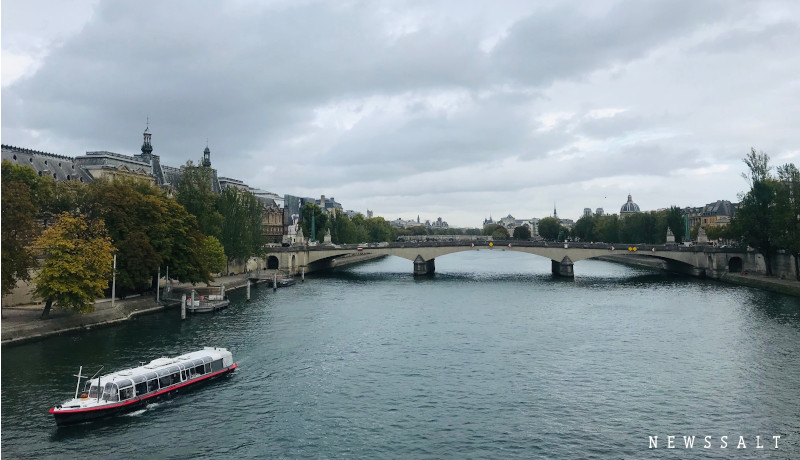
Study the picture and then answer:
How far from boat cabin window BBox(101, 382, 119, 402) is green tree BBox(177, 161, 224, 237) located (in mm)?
61473

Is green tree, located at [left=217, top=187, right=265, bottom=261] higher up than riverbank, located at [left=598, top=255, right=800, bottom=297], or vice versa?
green tree, located at [left=217, top=187, right=265, bottom=261]

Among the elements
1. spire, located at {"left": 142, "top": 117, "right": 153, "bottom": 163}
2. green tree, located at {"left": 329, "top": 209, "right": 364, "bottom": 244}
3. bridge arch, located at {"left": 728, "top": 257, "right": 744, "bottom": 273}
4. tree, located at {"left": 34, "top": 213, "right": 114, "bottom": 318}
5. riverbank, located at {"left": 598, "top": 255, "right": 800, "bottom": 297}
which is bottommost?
riverbank, located at {"left": 598, "top": 255, "right": 800, "bottom": 297}

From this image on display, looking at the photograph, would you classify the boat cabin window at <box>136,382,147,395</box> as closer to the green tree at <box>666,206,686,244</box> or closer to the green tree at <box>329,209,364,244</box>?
the green tree at <box>329,209,364,244</box>

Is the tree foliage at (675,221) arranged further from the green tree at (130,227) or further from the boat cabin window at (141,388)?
the boat cabin window at (141,388)

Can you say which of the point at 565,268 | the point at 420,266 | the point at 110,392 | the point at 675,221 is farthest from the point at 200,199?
the point at 675,221

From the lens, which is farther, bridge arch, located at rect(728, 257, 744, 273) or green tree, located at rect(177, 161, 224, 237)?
bridge arch, located at rect(728, 257, 744, 273)

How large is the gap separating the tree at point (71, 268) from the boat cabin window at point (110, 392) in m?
22.1

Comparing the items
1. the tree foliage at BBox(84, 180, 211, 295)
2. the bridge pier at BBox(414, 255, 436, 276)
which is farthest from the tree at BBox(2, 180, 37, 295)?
the bridge pier at BBox(414, 255, 436, 276)

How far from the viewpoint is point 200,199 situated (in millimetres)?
99188

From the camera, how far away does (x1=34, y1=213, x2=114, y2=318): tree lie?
53.9 m

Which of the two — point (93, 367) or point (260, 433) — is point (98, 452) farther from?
point (93, 367)

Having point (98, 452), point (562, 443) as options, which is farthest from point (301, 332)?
point (562, 443)

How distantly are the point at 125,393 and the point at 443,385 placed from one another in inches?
816

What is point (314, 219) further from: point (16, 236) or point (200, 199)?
point (16, 236)
